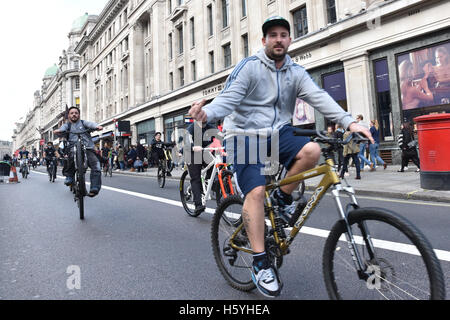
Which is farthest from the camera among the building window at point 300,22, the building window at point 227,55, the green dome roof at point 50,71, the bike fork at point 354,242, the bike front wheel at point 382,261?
the green dome roof at point 50,71

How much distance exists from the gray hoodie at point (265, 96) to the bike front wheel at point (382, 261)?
30.0 inches

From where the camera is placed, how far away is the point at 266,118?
2631 mm

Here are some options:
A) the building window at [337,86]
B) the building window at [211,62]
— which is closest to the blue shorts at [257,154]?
the building window at [337,86]

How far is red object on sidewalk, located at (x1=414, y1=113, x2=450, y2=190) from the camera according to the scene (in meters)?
7.25

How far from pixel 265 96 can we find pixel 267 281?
1.24 m

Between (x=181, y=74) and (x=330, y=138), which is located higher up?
(x=181, y=74)

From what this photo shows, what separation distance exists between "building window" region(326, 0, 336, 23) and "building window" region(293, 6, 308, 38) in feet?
4.61

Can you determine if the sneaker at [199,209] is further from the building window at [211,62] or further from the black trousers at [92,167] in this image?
the building window at [211,62]

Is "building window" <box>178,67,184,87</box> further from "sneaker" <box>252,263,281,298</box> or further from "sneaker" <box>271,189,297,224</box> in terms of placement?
"sneaker" <box>252,263,281,298</box>

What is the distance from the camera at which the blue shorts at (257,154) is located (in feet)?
8.43

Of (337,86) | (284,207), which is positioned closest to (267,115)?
(284,207)

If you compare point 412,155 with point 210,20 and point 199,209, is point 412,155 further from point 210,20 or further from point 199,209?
point 210,20

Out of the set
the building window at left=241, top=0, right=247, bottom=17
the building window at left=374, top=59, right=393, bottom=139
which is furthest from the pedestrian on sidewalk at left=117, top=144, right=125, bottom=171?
the building window at left=374, top=59, right=393, bottom=139
